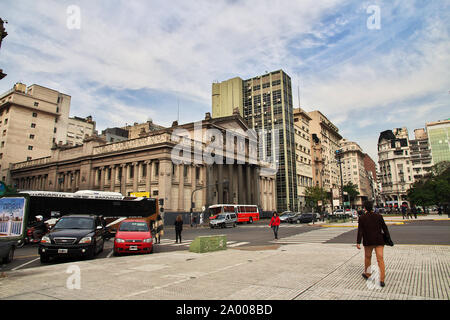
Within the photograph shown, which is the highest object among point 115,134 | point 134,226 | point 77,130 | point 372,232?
point 77,130

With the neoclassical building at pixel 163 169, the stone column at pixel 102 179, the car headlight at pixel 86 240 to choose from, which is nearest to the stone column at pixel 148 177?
the neoclassical building at pixel 163 169

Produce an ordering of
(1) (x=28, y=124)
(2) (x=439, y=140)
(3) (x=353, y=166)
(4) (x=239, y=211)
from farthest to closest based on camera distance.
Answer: (3) (x=353, y=166) → (2) (x=439, y=140) → (1) (x=28, y=124) → (4) (x=239, y=211)

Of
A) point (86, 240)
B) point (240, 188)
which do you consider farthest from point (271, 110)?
point (86, 240)

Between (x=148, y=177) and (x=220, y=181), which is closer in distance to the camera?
(x=148, y=177)

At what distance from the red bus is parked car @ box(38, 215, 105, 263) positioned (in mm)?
28027

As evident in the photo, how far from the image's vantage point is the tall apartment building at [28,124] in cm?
6009

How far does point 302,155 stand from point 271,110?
16.7m

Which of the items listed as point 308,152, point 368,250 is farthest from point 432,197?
point 368,250

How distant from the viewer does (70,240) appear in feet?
34.9

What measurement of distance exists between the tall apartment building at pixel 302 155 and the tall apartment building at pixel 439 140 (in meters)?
59.6

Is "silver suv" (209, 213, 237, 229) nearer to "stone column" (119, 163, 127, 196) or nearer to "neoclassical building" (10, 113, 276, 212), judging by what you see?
"neoclassical building" (10, 113, 276, 212)

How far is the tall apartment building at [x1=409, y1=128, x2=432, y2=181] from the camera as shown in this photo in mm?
119881

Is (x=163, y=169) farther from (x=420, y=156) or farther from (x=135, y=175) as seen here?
(x=420, y=156)

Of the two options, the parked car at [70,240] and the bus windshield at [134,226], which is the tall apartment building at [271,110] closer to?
the bus windshield at [134,226]
